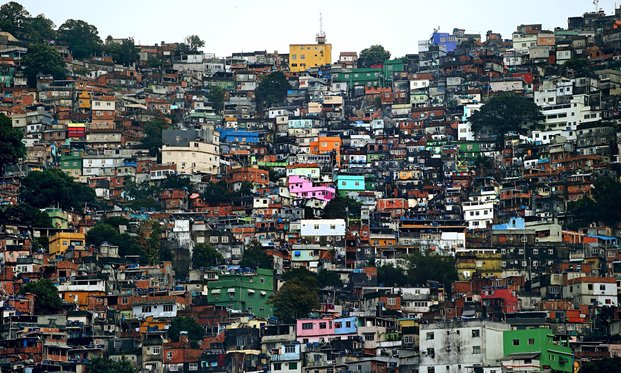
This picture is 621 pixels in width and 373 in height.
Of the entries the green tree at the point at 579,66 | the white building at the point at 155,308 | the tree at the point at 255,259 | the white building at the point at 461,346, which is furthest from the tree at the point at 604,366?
the green tree at the point at 579,66

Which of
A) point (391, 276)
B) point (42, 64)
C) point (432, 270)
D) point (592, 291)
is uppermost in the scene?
point (42, 64)

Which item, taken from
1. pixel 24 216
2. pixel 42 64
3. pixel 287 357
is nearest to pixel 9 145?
pixel 24 216

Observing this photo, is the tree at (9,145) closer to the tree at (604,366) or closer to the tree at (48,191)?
the tree at (48,191)

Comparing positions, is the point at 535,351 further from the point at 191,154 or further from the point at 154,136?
the point at 154,136

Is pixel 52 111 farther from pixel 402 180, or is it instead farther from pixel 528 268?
pixel 528 268

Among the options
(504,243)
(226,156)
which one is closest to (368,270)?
(504,243)

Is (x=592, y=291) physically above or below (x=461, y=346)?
above

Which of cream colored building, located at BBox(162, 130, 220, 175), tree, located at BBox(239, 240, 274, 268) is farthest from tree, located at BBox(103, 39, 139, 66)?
tree, located at BBox(239, 240, 274, 268)

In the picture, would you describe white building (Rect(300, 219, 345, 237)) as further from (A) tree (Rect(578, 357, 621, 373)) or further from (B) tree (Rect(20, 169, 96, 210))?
(A) tree (Rect(578, 357, 621, 373))
